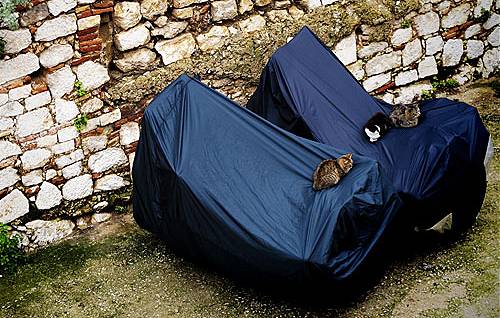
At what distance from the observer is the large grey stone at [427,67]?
20.6ft

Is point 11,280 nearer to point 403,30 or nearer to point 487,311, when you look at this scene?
point 487,311

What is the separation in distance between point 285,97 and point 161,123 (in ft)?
2.61

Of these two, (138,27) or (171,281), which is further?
(138,27)

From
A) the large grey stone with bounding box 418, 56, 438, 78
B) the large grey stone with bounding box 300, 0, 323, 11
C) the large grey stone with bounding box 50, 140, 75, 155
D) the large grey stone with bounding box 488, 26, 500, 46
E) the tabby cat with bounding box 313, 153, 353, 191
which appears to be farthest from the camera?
the large grey stone with bounding box 488, 26, 500, 46

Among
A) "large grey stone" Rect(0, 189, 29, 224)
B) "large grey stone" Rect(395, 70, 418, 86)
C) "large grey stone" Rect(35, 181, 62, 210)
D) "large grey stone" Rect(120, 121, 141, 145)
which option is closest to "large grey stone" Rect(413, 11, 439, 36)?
"large grey stone" Rect(395, 70, 418, 86)

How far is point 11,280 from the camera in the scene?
4.66 m

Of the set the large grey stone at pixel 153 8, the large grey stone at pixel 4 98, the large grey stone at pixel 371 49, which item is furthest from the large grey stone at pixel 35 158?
the large grey stone at pixel 371 49

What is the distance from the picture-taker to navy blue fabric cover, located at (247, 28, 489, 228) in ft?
14.2

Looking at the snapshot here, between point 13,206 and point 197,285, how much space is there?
1338mm

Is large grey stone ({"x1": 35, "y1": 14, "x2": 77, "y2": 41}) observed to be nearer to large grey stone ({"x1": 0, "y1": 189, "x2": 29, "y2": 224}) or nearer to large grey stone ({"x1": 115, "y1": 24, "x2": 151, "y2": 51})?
large grey stone ({"x1": 115, "y1": 24, "x2": 151, "y2": 51})

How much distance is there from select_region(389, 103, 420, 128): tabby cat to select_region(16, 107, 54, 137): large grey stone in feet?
7.09

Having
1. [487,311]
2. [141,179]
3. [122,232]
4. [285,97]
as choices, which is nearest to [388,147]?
[285,97]

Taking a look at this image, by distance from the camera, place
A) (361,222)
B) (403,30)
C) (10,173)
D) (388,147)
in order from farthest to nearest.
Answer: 1. (403,30)
2. (10,173)
3. (388,147)
4. (361,222)

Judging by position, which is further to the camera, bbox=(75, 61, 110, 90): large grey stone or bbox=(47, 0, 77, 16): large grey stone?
bbox=(75, 61, 110, 90): large grey stone
